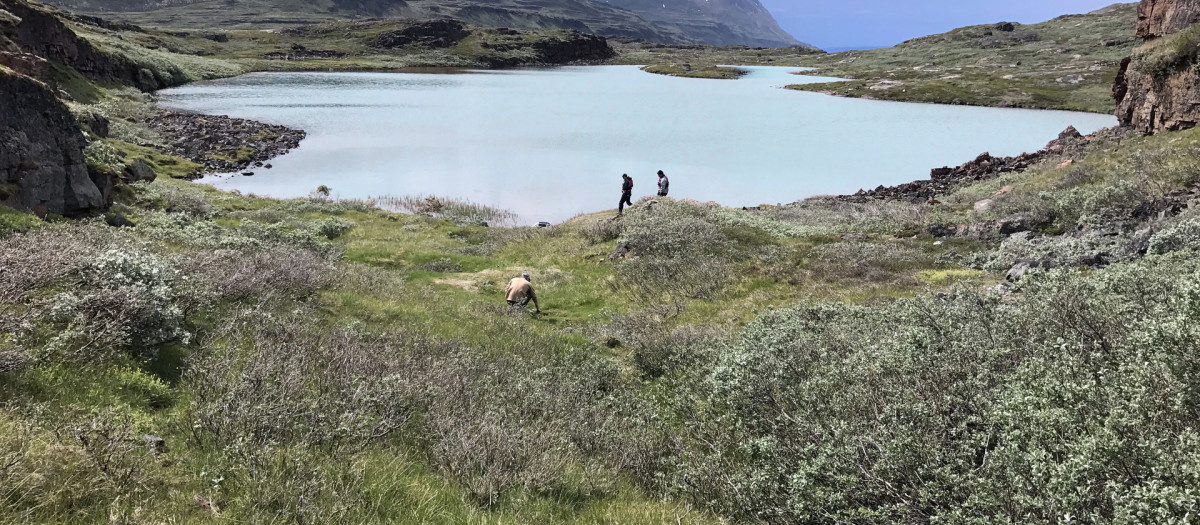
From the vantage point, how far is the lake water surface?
37750 millimetres

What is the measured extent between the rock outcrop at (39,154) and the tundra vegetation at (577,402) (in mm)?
3895

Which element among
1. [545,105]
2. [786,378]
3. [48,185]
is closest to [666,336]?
[786,378]

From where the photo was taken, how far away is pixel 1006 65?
120 metres

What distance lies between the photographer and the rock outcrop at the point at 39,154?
1244 centimetres

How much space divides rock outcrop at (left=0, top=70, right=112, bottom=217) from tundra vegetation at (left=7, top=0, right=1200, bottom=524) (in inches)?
153

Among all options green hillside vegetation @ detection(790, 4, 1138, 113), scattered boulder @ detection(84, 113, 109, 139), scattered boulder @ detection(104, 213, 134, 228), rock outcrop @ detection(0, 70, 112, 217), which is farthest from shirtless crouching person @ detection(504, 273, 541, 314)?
green hillside vegetation @ detection(790, 4, 1138, 113)

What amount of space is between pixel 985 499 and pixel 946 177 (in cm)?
3832

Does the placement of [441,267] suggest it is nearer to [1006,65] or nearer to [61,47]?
[61,47]

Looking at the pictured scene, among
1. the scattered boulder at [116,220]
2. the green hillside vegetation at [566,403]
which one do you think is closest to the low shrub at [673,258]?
the green hillside vegetation at [566,403]

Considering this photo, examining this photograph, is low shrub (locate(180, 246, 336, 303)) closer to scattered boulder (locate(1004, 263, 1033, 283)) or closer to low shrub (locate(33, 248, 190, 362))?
low shrub (locate(33, 248, 190, 362))

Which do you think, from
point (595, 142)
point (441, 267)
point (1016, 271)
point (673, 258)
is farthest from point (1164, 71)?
point (595, 142)

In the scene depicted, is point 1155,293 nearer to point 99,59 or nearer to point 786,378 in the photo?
point 786,378

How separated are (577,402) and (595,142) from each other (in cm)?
4403

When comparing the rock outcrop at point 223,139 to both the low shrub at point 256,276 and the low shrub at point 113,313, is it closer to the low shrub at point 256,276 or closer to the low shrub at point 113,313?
the low shrub at point 256,276
